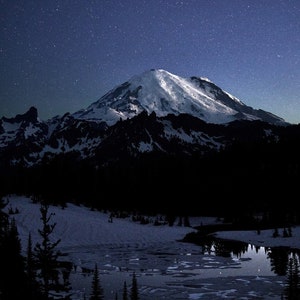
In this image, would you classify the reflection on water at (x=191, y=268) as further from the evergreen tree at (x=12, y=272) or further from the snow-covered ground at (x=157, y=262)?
the evergreen tree at (x=12, y=272)

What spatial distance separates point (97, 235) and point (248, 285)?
105 feet

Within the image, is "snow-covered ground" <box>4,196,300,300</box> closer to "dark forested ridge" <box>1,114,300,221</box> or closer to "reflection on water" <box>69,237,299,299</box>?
"reflection on water" <box>69,237,299,299</box>

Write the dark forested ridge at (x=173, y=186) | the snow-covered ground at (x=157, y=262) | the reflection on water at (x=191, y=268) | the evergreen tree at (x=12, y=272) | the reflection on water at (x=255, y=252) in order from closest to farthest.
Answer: the evergreen tree at (x=12, y=272)
the snow-covered ground at (x=157, y=262)
the reflection on water at (x=191, y=268)
the reflection on water at (x=255, y=252)
the dark forested ridge at (x=173, y=186)

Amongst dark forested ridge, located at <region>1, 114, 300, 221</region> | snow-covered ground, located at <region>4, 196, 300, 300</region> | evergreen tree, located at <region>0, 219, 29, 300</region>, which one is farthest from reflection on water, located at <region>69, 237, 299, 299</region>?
dark forested ridge, located at <region>1, 114, 300, 221</region>

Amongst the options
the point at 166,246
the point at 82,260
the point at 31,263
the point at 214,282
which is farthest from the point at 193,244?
the point at 31,263

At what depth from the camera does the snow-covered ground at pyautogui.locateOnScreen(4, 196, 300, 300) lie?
2580 centimetres

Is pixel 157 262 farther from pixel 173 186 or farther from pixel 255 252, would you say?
pixel 173 186

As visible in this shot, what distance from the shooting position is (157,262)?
1444 inches

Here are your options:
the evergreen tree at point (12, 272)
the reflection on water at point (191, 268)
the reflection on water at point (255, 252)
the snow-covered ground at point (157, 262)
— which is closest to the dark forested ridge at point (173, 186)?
the snow-covered ground at point (157, 262)

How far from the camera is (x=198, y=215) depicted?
313 ft

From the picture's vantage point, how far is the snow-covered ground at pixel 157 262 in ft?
84.6

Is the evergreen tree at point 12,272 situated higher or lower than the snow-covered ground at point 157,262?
higher

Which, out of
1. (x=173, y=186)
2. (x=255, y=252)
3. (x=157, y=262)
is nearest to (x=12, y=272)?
(x=157, y=262)

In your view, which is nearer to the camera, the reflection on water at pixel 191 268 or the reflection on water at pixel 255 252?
the reflection on water at pixel 191 268
